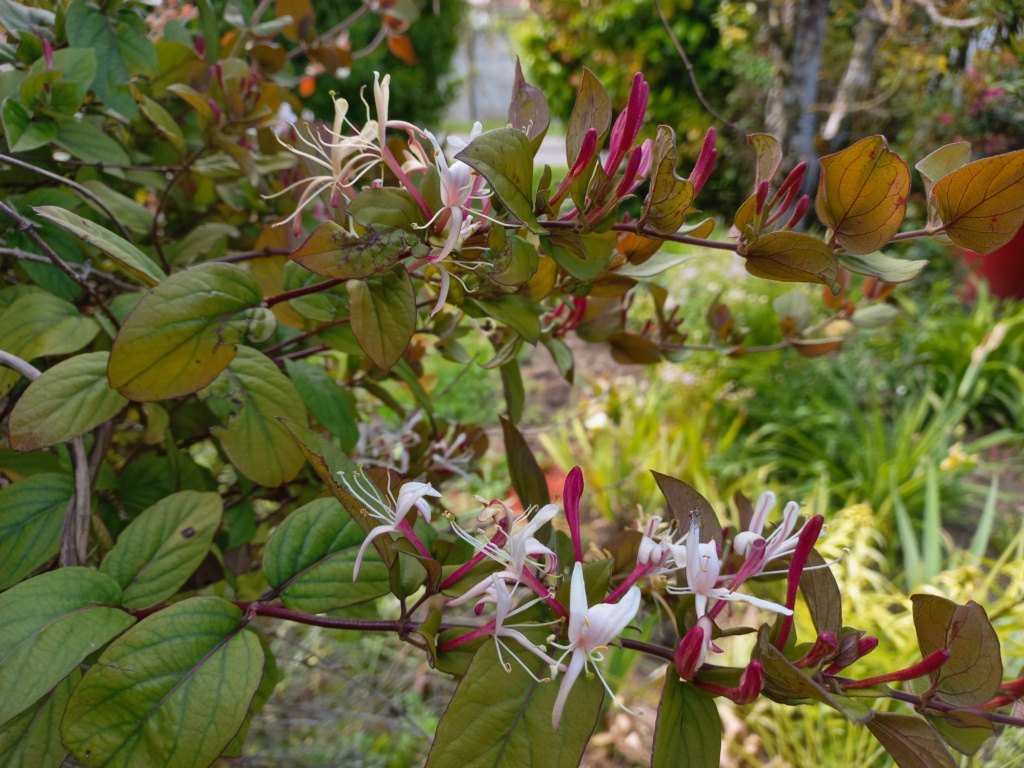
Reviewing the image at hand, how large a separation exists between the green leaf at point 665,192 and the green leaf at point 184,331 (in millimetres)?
240

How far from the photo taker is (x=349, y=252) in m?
0.37

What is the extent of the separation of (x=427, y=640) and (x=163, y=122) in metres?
0.51

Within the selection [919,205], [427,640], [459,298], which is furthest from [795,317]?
[919,205]

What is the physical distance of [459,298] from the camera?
459 millimetres

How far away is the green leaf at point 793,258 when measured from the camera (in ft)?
1.26

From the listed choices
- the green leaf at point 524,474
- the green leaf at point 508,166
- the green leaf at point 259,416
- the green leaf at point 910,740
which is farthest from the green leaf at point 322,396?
the green leaf at point 910,740

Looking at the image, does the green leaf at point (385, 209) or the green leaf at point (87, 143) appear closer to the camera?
the green leaf at point (385, 209)

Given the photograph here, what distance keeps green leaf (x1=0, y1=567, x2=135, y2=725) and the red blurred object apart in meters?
3.00

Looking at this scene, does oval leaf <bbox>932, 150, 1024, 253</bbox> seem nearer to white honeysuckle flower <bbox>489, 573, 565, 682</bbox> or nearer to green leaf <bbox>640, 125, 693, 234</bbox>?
green leaf <bbox>640, 125, 693, 234</bbox>

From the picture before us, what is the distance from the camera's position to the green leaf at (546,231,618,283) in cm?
39

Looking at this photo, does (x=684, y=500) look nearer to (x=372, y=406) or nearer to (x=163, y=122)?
(x=163, y=122)

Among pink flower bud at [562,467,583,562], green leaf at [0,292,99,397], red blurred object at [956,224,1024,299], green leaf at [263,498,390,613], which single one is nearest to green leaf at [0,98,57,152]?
green leaf at [0,292,99,397]

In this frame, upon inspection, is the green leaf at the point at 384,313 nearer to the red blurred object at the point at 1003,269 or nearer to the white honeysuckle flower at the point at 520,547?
the white honeysuckle flower at the point at 520,547

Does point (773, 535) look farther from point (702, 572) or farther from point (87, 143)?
point (87, 143)
